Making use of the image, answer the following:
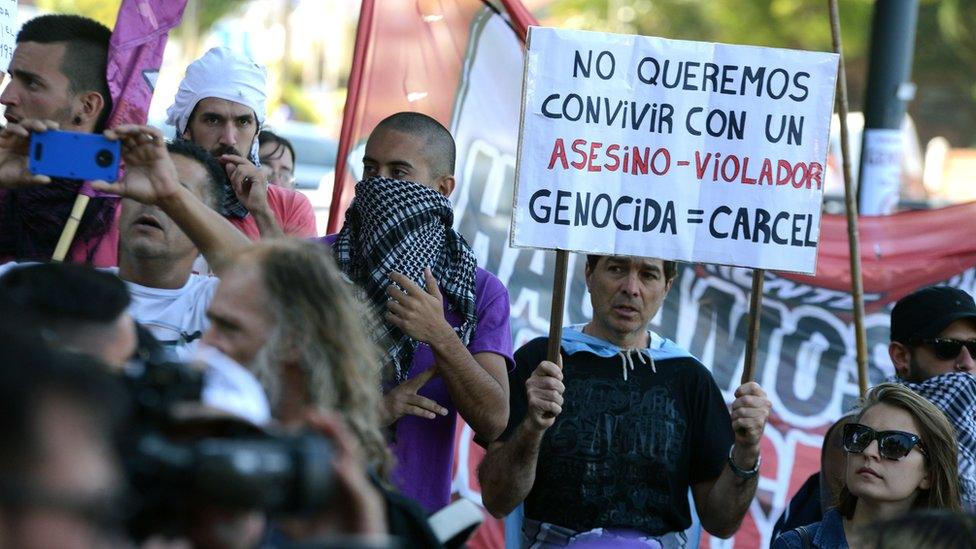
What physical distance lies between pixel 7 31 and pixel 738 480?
9.01 feet

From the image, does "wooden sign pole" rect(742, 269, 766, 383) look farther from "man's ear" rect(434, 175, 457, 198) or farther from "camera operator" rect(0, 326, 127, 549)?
"camera operator" rect(0, 326, 127, 549)

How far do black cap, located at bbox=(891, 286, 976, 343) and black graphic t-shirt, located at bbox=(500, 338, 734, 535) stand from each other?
97cm

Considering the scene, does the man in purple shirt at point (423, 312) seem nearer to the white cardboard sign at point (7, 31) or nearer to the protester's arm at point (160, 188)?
the protester's arm at point (160, 188)

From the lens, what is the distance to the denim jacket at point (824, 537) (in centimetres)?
409

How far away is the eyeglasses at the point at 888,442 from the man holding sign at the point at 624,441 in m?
0.29

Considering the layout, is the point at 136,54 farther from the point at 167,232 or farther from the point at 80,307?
the point at 80,307

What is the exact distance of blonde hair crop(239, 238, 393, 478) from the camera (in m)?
2.60

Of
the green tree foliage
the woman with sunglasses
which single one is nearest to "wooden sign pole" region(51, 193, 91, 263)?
the woman with sunglasses

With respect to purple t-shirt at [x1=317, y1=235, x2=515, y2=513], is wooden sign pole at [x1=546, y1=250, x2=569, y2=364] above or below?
above

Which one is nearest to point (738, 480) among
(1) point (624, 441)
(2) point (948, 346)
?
(1) point (624, 441)

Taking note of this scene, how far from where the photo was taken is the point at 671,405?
435 cm

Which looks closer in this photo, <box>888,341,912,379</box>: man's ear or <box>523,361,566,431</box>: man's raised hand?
<box>523,361,566,431</box>: man's raised hand

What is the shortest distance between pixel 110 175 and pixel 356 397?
3.66 feet

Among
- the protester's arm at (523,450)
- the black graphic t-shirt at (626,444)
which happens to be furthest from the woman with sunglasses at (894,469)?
the protester's arm at (523,450)
